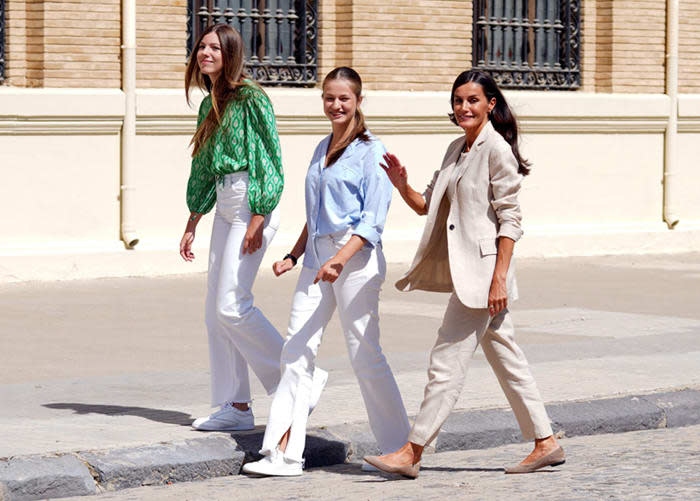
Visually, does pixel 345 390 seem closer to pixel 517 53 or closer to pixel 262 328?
pixel 262 328

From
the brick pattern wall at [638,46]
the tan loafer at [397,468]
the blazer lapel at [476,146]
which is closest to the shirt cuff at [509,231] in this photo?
the blazer lapel at [476,146]

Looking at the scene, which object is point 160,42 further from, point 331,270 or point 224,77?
point 331,270

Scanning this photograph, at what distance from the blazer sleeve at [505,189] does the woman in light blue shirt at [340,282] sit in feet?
1.51

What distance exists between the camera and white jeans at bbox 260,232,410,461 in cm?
681

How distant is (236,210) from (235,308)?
0.44 metres

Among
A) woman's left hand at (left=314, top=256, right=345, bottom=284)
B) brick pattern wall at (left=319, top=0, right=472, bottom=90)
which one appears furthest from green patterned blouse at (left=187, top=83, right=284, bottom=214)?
brick pattern wall at (left=319, top=0, right=472, bottom=90)

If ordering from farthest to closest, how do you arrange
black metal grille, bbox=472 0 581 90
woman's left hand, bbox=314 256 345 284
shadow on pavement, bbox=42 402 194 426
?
1. black metal grille, bbox=472 0 581 90
2. shadow on pavement, bbox=42 402 194 426
3. woman's left hand, bbox=314 256 345 284

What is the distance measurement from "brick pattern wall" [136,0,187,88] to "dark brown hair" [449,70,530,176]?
8558 mm

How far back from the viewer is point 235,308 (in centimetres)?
725

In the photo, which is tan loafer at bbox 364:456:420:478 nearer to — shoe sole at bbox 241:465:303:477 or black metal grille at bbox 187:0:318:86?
shoe sole at bbox 241:465:303:477

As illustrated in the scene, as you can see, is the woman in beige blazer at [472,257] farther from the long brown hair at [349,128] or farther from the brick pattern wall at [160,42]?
the brick pattern wall at [160,42]

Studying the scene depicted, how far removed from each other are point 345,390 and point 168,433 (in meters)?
1.52

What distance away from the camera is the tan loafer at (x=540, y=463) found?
6.96m

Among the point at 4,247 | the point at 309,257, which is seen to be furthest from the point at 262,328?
the point at 4,247
